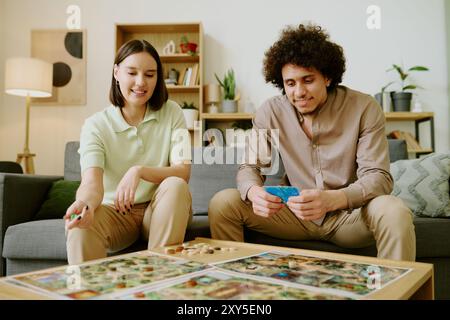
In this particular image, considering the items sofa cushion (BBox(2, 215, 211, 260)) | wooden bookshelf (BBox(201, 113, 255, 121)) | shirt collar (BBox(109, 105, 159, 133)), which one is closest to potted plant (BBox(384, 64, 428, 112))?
wooden bookshelf (BBox(201, 113, 255, 121))

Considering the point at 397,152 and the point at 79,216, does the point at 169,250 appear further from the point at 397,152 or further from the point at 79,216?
the point at 397,152

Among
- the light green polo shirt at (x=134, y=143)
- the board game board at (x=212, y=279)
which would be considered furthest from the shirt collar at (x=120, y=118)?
the board game board at (x=212, y=279)

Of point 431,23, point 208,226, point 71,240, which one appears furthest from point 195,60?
point 71,240

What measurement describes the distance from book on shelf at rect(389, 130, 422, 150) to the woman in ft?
8.09

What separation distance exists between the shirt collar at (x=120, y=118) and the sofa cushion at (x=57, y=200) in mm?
699

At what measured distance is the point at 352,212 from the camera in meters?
1.37

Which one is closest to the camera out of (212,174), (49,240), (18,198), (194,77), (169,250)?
(169,250)

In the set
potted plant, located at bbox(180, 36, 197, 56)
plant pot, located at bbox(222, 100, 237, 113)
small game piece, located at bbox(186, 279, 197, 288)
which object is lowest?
small game piece, located at bbox(186, 279, 197, 288)

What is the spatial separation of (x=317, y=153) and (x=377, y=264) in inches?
24.8

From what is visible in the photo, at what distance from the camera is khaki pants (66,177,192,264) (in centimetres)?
111

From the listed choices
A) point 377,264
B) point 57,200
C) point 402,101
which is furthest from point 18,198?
point 402,101

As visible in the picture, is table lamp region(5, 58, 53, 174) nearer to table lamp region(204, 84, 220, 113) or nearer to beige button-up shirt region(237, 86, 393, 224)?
table lamp region(204, 84, 220, 113)

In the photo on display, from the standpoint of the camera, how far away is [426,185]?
1779 mm
